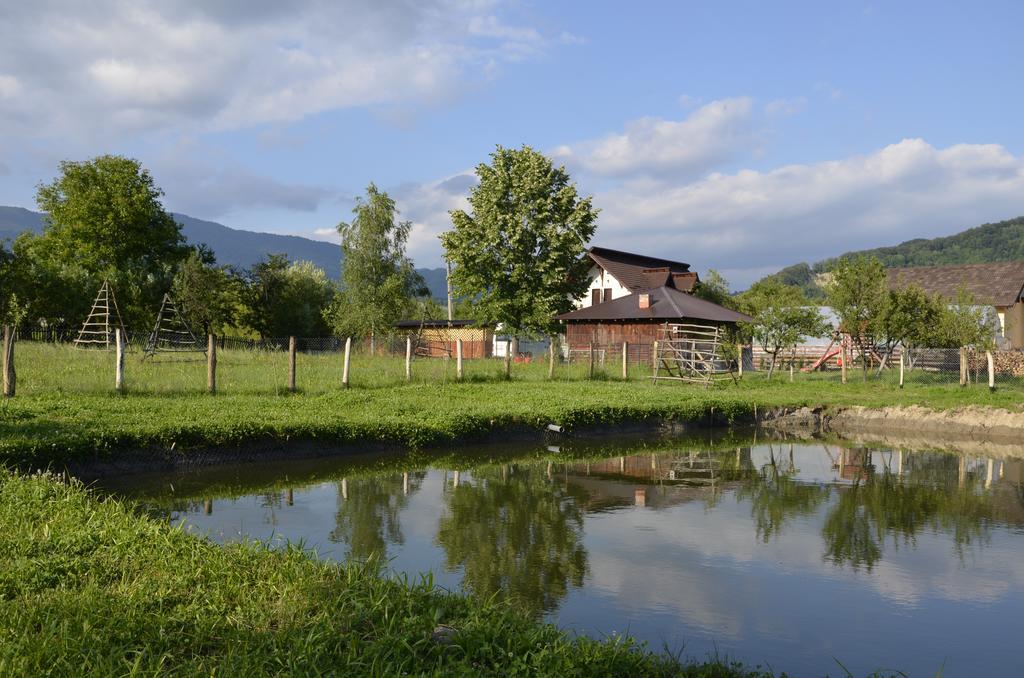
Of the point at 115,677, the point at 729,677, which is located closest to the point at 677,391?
the point at 729,677

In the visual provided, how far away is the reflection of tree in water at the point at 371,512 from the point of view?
30.8 ft

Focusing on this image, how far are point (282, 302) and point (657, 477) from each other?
4741cm

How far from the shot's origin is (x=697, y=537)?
10172 millimetres

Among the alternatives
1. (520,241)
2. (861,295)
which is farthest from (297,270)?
(861,295)

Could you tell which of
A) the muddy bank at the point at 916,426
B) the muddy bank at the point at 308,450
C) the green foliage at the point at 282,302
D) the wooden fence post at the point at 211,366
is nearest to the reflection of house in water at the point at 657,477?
the muddy bank at the point at 308,450

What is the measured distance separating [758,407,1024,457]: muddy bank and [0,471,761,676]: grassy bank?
16415mm

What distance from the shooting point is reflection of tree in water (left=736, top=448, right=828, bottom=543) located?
11.2m

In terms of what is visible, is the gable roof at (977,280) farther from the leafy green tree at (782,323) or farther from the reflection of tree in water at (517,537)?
the reflection of tree in water at (517,537)

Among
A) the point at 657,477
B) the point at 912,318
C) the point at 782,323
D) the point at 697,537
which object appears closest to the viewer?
the point at 697,537

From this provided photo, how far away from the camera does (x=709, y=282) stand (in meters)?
69.4

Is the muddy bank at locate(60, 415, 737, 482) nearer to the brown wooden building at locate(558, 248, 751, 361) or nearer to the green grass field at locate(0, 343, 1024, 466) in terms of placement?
the green grass field at locate(0, 343, 1024, 466)

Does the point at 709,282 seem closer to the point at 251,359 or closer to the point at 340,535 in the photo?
the point at 251,359

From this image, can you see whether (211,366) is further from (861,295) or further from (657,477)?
(861,295)

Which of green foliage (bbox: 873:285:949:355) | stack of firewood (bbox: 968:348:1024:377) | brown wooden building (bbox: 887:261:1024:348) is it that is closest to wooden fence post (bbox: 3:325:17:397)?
green foliage (bbox: 873:285:949:355)
